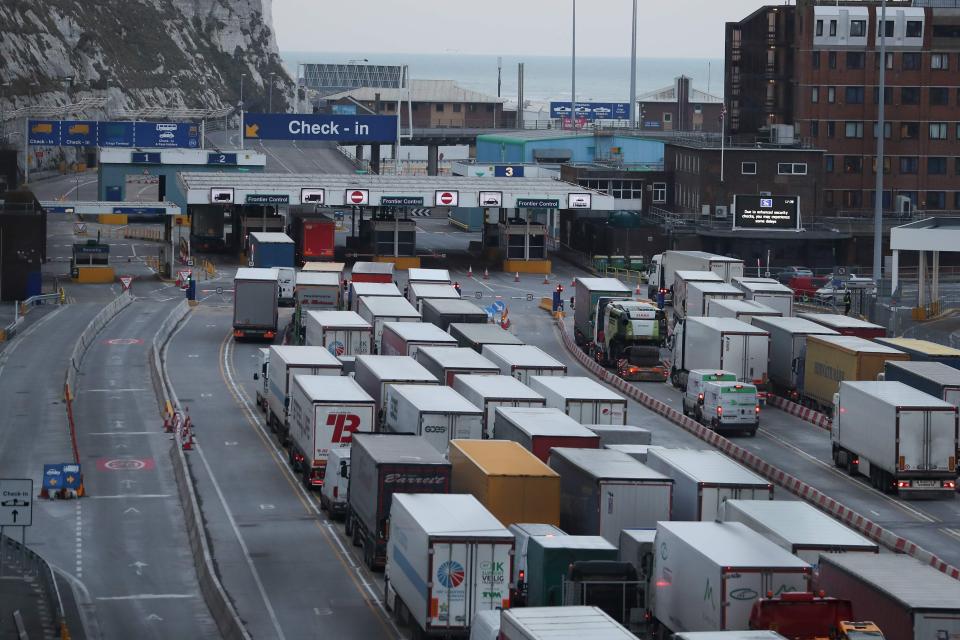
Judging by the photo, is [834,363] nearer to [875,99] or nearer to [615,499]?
[615,499]

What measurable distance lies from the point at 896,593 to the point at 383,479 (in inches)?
517

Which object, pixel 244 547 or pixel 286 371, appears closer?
pixel 244 547

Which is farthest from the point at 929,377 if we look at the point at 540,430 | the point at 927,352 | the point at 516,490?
the point at 516,490

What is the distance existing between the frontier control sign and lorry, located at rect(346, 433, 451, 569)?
6998cm

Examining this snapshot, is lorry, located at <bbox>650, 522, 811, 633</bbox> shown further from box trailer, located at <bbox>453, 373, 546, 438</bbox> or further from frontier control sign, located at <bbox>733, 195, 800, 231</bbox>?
frontier control sign, located at <bbox>733, 195, 800, 231</bbox>

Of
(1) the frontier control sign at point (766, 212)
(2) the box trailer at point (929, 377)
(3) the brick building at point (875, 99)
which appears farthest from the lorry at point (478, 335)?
(3) the brick building at point (875, 99)

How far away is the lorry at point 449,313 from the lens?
68.0 m

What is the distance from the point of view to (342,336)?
6366 cm

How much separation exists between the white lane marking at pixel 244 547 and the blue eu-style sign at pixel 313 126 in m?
74.8

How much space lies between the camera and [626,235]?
11106cm

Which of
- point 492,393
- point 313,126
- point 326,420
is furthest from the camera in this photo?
point 313,126

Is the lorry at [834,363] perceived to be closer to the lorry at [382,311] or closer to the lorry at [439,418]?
the lorry at [382,311]

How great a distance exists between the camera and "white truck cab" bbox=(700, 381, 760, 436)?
56625 millimetres

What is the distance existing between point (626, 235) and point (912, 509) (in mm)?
64847
